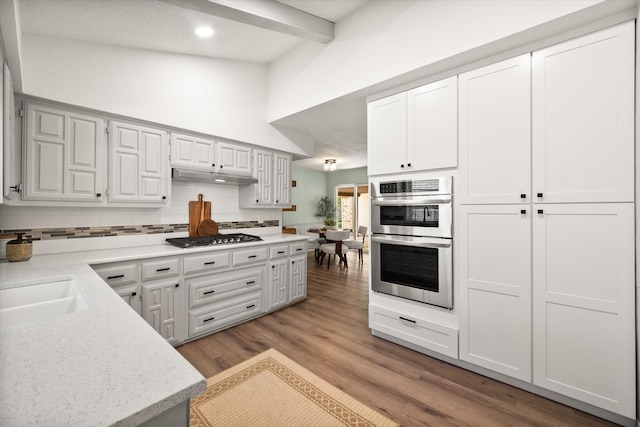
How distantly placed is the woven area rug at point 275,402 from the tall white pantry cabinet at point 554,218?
110 centimetres

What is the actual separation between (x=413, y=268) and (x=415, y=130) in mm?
1254

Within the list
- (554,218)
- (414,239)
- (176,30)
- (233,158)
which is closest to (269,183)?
(233,158)

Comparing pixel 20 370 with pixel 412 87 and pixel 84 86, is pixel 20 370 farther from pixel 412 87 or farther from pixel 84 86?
pixel 412 87

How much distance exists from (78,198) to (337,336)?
273 cm

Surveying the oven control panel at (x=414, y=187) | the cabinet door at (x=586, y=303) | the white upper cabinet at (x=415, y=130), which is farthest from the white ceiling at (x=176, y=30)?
the cabinet door at (x=586, y=303)

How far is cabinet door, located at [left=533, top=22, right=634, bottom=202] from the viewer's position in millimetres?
1709

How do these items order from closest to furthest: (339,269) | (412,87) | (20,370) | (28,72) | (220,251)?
(20,370)
(28,72)
(412,87)
(220,251)
(339,269)

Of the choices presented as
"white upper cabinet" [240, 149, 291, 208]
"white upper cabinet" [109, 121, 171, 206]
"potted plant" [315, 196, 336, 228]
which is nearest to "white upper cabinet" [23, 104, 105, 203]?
"white upper cabinet" [109, 121, 171, 206]

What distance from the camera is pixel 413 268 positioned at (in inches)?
102

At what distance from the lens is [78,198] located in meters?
2.51

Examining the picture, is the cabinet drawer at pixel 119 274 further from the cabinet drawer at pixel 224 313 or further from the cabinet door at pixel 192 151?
the cabinet door at pixel 192 151

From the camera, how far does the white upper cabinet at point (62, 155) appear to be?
229cm

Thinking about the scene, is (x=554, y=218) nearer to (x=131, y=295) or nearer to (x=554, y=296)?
(x=554, y=296)

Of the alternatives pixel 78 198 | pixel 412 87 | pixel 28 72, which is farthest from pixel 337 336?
pixel 28 72
